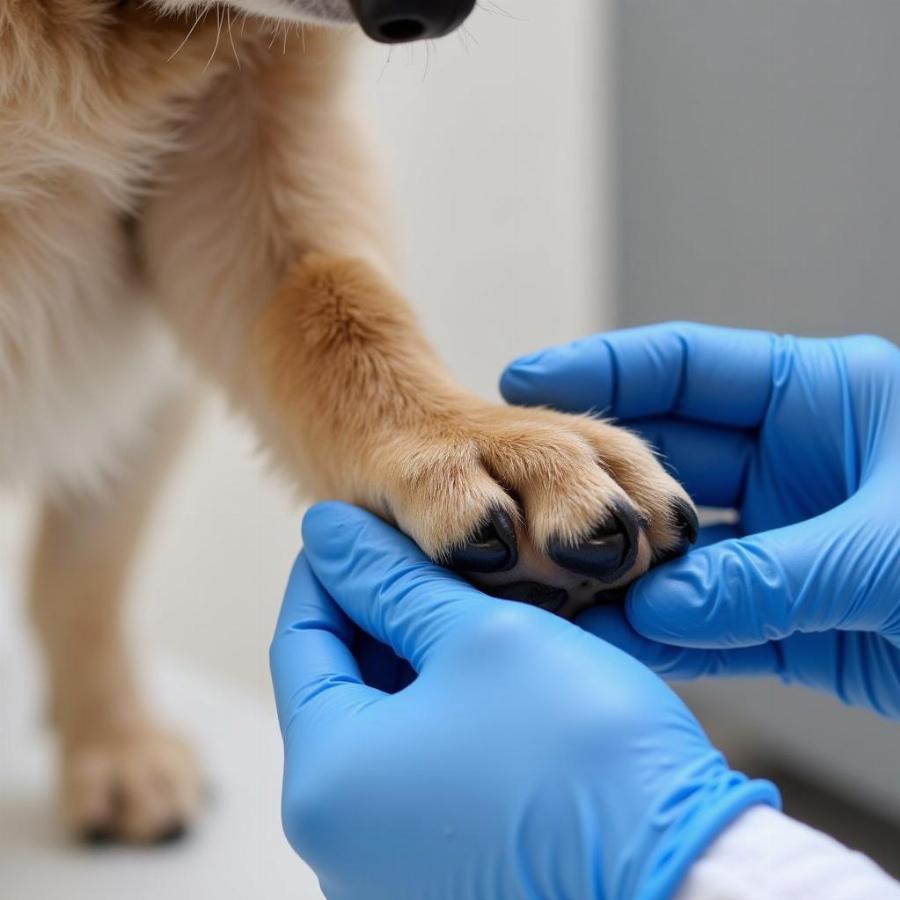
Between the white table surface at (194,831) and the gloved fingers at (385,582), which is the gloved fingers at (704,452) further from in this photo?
the white table surface at (194,831)

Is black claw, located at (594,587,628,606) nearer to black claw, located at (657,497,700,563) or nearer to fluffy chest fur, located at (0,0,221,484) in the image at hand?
black claw, located at (657,497,700,563)

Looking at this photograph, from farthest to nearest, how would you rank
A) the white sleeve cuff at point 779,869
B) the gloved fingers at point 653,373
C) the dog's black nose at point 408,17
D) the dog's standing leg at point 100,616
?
the dog's standing leg at point 100,616
the gloved fingers at point 653,373
the dog's black nose at point 408,17
the white sleeve cuff at point 779,869

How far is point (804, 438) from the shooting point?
2.98 ft

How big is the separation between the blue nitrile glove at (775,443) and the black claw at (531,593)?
49 mm

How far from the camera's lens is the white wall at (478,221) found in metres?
1.60

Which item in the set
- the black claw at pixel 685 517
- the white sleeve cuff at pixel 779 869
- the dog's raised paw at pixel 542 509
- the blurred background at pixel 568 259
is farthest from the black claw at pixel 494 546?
the blurred background at pixel 568 259

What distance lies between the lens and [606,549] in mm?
667

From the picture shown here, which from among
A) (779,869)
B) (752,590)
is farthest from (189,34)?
(779,869)

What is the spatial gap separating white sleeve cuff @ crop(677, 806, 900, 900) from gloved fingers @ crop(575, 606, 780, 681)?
206 millimetres

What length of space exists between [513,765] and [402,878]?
0.28 ft

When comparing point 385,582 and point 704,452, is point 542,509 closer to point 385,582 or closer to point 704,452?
point 385,582

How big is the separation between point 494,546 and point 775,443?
339 mm

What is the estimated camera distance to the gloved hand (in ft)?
1.80

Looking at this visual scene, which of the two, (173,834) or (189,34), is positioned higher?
(189,34)
